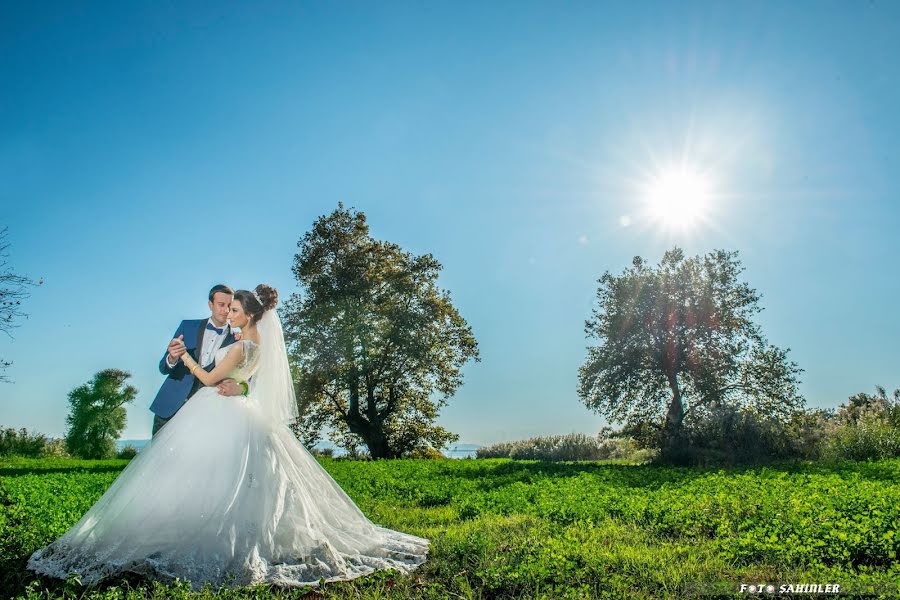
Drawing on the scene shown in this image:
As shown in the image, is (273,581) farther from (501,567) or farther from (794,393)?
(794,393)

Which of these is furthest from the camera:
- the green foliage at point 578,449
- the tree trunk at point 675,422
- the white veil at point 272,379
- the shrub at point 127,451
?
the shrub at point 127,451

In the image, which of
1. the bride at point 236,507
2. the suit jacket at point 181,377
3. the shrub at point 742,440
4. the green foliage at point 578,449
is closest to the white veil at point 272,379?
the bride at point 236,507

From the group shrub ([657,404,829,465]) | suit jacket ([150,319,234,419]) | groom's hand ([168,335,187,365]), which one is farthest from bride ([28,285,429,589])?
shrub ([657,404,829,465])

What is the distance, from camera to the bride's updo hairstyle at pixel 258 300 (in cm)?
756

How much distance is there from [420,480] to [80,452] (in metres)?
31.5

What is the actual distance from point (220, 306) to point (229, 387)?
3.59ft

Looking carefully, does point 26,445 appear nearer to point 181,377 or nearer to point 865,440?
point 181,377

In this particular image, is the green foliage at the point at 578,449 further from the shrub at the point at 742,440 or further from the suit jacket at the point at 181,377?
the suit jacket at the point at 181,377

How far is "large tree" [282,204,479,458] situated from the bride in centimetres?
2462

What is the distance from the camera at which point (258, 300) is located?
7.71 m

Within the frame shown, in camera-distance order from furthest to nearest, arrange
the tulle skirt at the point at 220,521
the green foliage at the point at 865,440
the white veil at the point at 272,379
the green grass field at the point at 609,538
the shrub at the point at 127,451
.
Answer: the shrub at the point at 127,451 → the green foliage at the point at 865,440 → the white veil at the point at 272,379 → the tulle skirt at the point at 220,521 → the green grass field at the point at 609,538

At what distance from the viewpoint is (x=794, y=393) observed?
98.5 ft

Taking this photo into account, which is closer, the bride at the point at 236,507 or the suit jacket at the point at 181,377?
the bride at the point at 236,507

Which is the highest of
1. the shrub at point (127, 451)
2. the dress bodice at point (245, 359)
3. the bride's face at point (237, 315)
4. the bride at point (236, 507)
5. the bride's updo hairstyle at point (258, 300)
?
the bride's updo hairstyle at point (258, 300)
